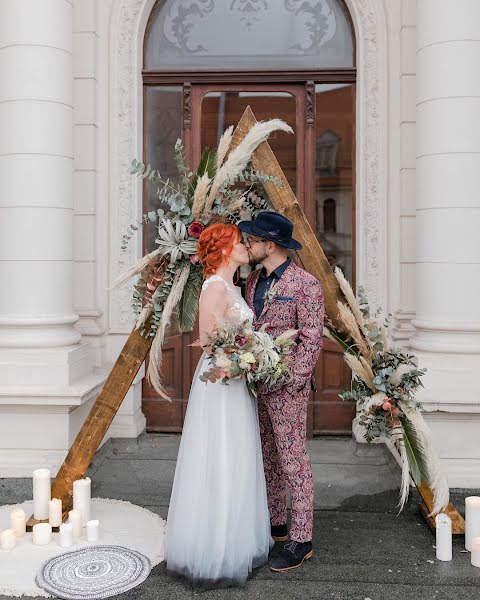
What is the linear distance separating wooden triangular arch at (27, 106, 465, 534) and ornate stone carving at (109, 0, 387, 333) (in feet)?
6.11

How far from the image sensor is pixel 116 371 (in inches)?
145

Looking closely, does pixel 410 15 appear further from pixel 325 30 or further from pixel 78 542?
pixel 78 542

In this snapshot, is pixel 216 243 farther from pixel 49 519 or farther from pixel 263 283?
pixel 49 519

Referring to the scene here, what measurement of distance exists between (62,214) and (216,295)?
2218mm

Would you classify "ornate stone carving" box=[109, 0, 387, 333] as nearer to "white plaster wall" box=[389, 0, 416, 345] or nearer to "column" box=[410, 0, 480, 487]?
"white plaster wall" box=[389, 0, 416, 345]

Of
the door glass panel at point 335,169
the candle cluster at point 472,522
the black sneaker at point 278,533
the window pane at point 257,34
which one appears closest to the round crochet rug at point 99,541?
the black sneaker at point 278,533

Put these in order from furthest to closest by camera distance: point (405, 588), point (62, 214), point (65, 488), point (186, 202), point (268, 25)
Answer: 1. point (268, 25)
2. point (62, 214)
3. point (65, 488)
4. point (186, 202)
5. point (405, 588)

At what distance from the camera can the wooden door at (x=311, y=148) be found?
567 centimetres

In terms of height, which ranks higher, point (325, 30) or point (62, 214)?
point (325, 30)

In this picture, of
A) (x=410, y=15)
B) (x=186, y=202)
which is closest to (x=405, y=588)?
(x=186, y=202)

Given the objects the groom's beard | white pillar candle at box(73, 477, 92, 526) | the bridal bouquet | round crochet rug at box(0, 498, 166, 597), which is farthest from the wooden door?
the bridal bouquet

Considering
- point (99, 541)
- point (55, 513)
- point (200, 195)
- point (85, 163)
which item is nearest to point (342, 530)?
point (99, 541)

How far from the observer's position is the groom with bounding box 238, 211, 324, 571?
10.6 ft

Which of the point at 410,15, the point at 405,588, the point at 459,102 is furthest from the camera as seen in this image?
the point at 410,15
